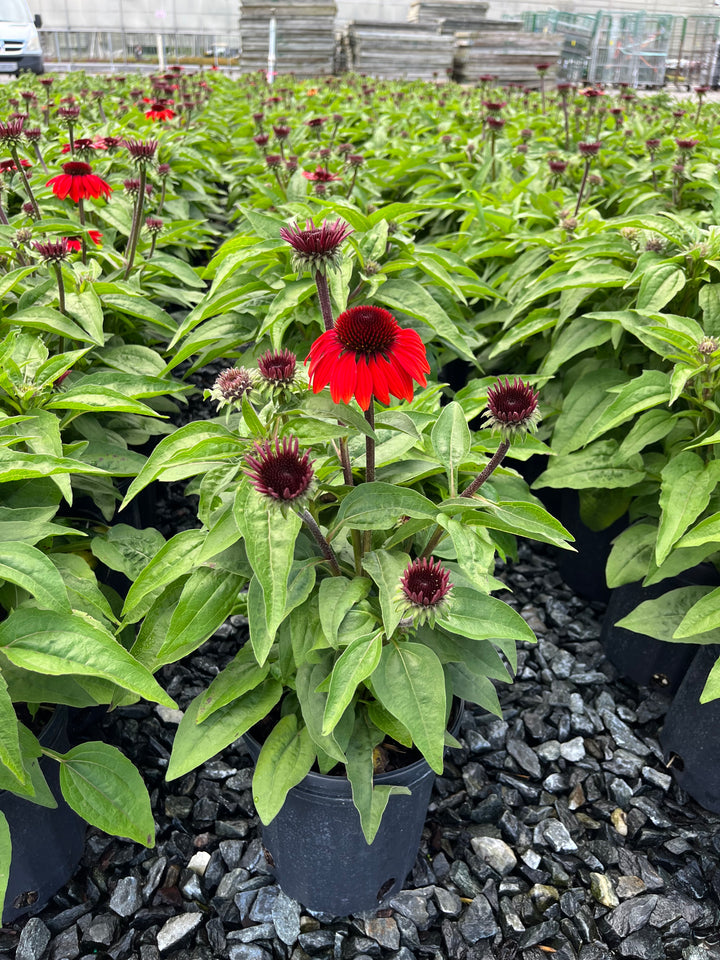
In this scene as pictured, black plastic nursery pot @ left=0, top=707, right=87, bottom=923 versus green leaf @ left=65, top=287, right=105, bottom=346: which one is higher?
green leaf @ left=65, top=287, right=105, bottom=346

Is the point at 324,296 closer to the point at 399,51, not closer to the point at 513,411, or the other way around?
the point at 513,411

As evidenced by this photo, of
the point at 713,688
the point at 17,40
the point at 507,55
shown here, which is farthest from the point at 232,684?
the point at 507,55

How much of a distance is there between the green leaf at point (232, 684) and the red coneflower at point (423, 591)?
1.32ft

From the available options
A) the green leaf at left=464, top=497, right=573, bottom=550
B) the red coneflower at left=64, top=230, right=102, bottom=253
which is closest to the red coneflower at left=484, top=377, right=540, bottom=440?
the green leaf at left=464, top=497, right=573, bottom=550

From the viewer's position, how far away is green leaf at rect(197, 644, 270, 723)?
1443 mm

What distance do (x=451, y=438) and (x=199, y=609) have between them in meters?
0.57

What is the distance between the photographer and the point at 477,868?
181cm

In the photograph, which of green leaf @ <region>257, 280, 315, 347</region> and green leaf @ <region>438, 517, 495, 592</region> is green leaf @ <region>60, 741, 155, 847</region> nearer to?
green leaf @ <region>438, 517, 495, 592</region>

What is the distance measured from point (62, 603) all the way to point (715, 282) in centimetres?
202

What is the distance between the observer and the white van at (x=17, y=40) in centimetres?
995

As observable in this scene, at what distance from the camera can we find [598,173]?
389 centimetres

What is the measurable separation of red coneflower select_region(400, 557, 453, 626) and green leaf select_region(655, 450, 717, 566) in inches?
28.5

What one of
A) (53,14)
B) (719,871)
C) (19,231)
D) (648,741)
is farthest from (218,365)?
(53,14)

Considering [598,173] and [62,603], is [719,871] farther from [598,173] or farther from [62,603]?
[598,173]
